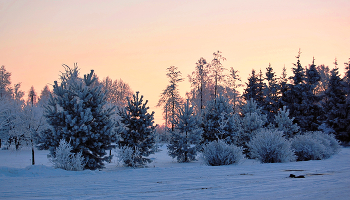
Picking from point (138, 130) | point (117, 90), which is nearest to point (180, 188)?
point (138, 130)

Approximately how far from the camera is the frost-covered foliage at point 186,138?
64.9 ft

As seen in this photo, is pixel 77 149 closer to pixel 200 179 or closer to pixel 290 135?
pixel 200 179

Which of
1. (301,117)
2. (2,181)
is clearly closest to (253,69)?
(301,117)

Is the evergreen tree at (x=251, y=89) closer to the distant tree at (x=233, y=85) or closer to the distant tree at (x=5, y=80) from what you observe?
the distant tree at (x=233, y=85)

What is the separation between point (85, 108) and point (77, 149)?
2.04 metres

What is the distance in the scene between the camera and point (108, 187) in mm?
6926

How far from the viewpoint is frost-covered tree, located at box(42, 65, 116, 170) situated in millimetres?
12539

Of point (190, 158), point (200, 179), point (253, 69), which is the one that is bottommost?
point (190, 158)

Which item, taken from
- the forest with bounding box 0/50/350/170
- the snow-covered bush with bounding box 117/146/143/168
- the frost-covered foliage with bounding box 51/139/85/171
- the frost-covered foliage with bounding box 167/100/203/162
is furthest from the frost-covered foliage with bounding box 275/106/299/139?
the frost-covered foliage with bounding box 51/139/85/171

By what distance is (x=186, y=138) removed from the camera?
1981 centimetres

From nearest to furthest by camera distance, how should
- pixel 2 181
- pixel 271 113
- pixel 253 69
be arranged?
pixel 2 181, pixel 271 113, pixel 253 69

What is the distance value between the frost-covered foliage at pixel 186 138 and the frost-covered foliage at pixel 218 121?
57.5 inches

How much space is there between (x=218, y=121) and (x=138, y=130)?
695 cm

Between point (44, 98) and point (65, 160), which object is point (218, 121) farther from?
point (44, 98)
